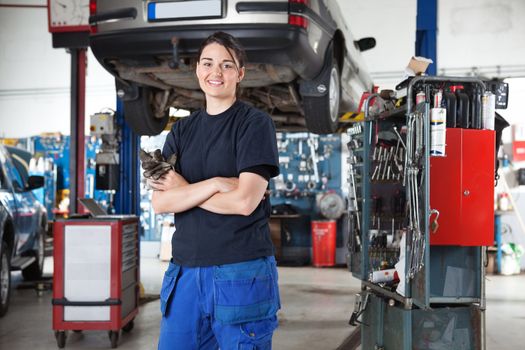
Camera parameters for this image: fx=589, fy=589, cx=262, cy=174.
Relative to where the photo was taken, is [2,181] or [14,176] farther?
[14,176]

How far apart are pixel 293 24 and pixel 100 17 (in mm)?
1224

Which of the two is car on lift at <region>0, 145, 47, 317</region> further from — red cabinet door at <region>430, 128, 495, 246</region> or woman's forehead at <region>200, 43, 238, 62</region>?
woman's forehead at <region>200, 43, 238, 62</region>

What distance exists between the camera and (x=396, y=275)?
3174 millimetres

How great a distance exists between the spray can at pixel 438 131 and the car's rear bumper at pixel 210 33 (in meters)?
1.14

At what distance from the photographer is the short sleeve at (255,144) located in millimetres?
1562

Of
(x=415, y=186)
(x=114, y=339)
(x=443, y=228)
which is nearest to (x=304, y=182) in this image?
(x=114, y=339)

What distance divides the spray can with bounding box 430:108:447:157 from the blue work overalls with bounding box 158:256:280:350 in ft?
3.90

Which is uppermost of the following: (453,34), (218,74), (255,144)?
(453,34)

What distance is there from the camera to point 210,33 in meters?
3.46

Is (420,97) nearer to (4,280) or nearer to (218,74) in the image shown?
(218,74)

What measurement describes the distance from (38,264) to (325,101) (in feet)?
14.1

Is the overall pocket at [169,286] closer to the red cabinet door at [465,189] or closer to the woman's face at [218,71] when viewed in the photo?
the woman's face at [218,71]

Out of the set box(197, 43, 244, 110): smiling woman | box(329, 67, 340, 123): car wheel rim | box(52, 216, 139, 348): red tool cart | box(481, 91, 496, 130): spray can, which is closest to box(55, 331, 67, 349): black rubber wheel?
box(52, 216, 139, 348): red tool cart

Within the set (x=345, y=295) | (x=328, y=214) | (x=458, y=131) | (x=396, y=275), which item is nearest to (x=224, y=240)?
(x=458, y=131)
